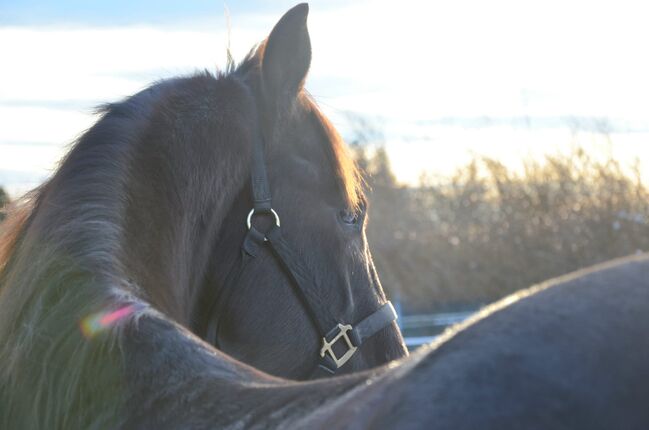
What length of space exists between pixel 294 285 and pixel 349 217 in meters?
0.34

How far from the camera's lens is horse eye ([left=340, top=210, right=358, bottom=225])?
115 inches

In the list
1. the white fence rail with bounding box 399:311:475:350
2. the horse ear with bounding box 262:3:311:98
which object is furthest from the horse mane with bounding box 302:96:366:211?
the white fence rail with bounding box 399:311:475:350

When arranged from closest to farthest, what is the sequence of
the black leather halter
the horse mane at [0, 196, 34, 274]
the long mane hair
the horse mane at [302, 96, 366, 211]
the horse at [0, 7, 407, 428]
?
the long mane hair < the horse at [0, 7, 407, 428] < the horse mane at [0, 196, 34, 274] < the black leather halter < the horse mane at [302, 96, 366, 211]

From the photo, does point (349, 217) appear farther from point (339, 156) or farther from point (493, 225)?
point (493, 225)

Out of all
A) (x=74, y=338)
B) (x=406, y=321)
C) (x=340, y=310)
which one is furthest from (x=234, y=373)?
(x=406, y=321)

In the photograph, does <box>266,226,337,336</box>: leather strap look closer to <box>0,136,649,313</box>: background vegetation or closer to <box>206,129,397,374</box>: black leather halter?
<box>206,129,397,374</box>: black leather halter

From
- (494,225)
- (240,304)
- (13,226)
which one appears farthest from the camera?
(494,225)

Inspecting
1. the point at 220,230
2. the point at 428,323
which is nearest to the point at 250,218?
the point at 220,230

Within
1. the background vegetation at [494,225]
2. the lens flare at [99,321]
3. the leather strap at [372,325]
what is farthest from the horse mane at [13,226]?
the background vegetation at [494,225]

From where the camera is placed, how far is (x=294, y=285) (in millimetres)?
2740

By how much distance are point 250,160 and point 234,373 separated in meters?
1.16

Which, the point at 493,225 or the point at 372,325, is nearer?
the point at 372,325

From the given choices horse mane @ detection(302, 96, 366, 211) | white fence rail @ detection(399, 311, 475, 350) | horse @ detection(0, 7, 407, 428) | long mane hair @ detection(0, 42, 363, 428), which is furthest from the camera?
white fence rail @ detection(399, 311, 475, 350)

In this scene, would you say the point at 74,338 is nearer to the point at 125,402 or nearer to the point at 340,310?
the point at 125,402
